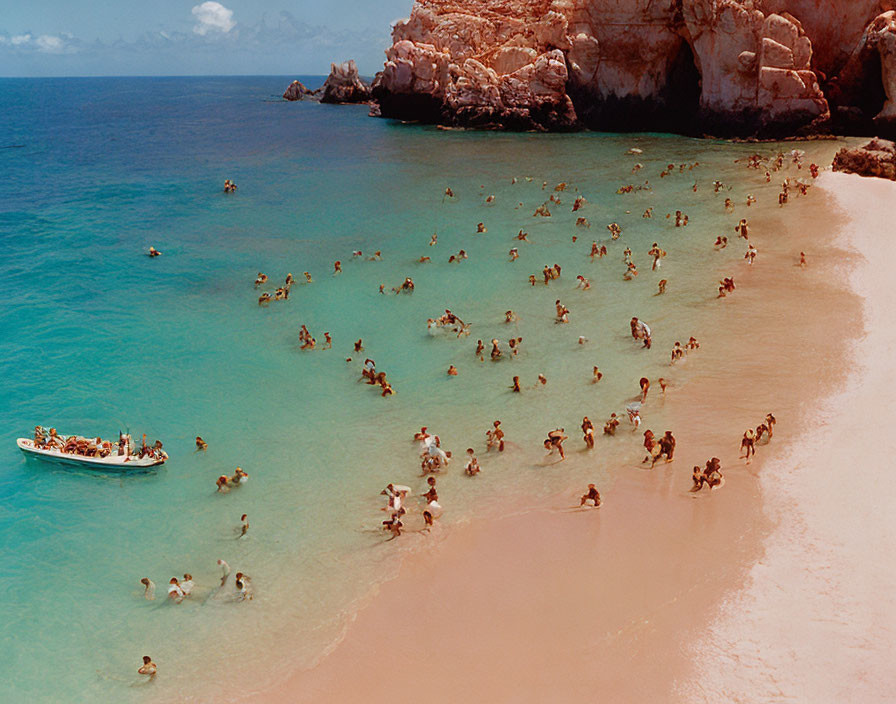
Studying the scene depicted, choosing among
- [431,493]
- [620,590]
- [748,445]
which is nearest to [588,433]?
[748,445]

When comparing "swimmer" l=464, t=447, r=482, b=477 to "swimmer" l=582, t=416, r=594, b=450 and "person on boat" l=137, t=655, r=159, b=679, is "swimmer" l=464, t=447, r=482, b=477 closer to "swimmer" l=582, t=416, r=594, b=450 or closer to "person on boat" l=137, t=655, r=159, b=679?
"swimmer" l=582, t=416, r=594, b=450

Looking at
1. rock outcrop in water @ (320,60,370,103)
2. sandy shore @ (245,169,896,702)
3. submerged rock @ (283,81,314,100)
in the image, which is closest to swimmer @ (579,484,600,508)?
sandy shore @ (245,169,896,702)

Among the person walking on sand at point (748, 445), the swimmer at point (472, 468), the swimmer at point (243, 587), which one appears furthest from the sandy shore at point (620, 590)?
the swimmer at point (243, 587)

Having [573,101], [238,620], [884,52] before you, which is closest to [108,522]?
[238,620]

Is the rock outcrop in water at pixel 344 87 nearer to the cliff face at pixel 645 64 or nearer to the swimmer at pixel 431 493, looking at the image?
the cliff face at pixel 645 64

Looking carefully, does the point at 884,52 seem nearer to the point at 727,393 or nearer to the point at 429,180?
the point at 429,180

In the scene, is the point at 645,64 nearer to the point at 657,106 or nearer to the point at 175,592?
the point at 657,106
